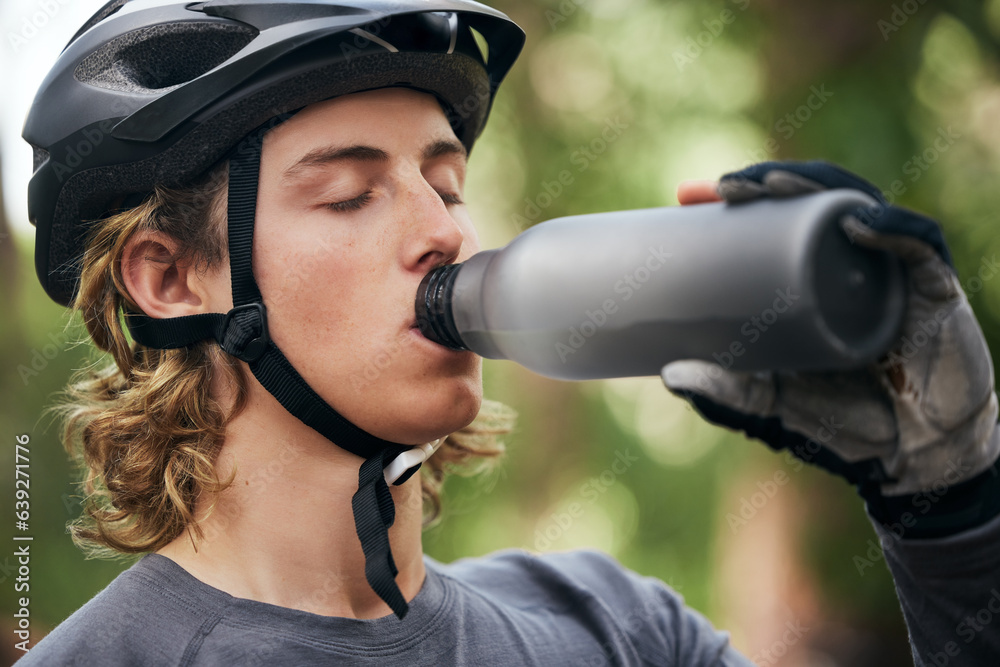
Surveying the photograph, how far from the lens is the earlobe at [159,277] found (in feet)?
7.03

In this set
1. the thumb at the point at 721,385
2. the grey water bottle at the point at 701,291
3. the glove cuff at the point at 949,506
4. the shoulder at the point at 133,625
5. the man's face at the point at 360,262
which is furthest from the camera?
the man's face at the point at 360,262

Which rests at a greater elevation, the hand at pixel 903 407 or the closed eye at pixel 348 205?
the hand at pixel 903 407

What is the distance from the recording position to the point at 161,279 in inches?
86.0

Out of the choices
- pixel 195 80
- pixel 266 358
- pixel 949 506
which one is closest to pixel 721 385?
pixel 949 506

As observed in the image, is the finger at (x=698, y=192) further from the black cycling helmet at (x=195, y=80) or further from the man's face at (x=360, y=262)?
the black cycling helmet at (x=195, y=80)

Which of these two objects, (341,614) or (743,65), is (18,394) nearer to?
(341,614)

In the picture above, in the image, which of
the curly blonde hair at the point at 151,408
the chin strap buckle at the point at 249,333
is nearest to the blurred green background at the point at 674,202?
the curly blonde hair at the point at 151,408

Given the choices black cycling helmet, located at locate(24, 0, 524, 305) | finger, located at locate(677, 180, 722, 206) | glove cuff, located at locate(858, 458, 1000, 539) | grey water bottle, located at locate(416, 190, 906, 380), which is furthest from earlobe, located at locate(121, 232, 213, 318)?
glove cuff, located at locate(858, 458, 1000, 539)

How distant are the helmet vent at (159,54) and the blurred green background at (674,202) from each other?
3.39 meters

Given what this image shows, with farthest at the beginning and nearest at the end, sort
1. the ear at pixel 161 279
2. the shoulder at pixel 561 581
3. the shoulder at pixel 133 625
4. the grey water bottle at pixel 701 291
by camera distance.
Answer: the shoulder at pixel 561 581 → the ear at pixel 161 279 → the shoulder at pixel 133 625 → the grey water bottle at pixel 701 291

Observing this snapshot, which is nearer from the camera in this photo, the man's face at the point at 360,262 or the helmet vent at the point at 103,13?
the man's face at the point at 360,262

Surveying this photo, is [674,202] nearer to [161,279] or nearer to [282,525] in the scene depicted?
[161,279]

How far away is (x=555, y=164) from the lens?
7074 millimetres

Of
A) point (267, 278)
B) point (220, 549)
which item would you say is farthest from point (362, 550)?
point (267, 278)
